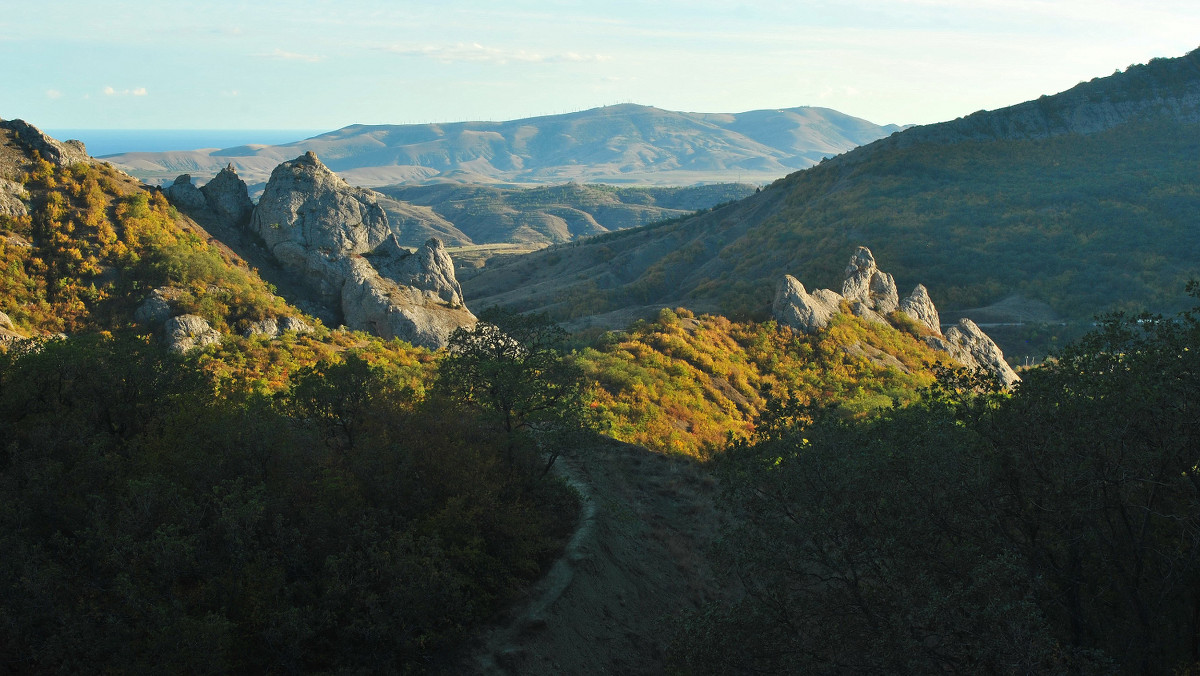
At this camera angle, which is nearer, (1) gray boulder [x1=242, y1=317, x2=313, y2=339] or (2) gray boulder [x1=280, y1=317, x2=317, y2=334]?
(1) gray boulder [x1=242, y1=317, x2=313, y2=339]

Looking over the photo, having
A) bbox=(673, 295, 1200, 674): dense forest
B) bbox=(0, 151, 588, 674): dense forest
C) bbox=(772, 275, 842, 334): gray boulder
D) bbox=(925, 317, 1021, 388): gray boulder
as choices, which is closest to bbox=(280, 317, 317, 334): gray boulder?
bbox=(0, 151, 588, 674): dense forest

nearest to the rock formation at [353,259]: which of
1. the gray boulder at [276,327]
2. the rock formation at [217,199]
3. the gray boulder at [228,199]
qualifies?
the gray boulder at [228,199]

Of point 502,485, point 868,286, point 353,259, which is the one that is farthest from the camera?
point 868,286

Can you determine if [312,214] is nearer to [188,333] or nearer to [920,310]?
[188,333]

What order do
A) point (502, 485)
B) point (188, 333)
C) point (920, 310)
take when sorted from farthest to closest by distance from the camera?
point (920, 310)
point (188, 333)
point (502, 485)

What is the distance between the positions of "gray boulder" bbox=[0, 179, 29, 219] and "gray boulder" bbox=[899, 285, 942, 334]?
44679 millimetres

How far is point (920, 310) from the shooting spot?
49.7 m

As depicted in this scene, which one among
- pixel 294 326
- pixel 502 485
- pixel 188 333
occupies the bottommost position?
pixel 502 485

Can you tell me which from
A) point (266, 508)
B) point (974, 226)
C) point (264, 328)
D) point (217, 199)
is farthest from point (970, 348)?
point (266, 508)

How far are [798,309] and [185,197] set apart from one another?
101 ft

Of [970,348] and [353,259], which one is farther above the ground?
[353,259]

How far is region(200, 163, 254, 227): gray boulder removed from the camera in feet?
128

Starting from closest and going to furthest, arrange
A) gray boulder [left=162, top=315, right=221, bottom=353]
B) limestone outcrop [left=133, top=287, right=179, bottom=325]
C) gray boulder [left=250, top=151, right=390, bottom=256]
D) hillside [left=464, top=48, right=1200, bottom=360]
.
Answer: gray boulder [left=162, top=315, right=221, bottom=353] < limestone outcrop [left=133, top=287, right=179, bottom=325] < gray boulder [left=250, top=151, right=390, bottom=256] < hillside [left=464, top=48, right=1200, bottom=360]

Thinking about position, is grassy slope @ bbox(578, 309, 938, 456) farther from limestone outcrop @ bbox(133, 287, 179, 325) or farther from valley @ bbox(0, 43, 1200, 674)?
limestone outcrop @ bbox(133, 287, 179, 325)
